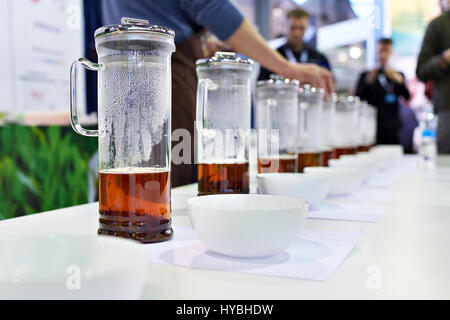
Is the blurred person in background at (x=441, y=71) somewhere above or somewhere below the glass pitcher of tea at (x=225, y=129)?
above

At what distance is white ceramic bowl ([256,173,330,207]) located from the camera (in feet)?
2.84

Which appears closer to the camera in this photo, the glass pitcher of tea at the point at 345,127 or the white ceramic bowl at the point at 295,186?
the white ceramic bowl at the point at 295,186

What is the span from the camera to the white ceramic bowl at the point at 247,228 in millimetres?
541

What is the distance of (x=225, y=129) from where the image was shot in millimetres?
958

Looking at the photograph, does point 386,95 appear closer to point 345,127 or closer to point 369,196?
point 345,127

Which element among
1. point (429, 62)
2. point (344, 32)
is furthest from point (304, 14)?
point (344, 32)

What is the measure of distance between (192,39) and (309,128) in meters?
0.56

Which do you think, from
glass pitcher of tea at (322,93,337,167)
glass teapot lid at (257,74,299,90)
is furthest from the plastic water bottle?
glass teapot lid at (257,74,299,90)

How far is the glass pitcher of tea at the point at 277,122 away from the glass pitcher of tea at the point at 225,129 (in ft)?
0.50

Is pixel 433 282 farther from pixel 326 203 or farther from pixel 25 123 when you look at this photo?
pixel 25 123

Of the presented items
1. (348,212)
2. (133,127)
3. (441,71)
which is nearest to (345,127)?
(348,212)

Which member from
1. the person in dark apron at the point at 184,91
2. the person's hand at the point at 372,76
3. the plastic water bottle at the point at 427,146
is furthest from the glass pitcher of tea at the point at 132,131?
the person's hand at the point at 372,76

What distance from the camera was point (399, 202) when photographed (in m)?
1.07

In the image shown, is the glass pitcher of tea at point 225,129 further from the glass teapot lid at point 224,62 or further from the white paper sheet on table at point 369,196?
the white paper sheet on table at point 369,196
